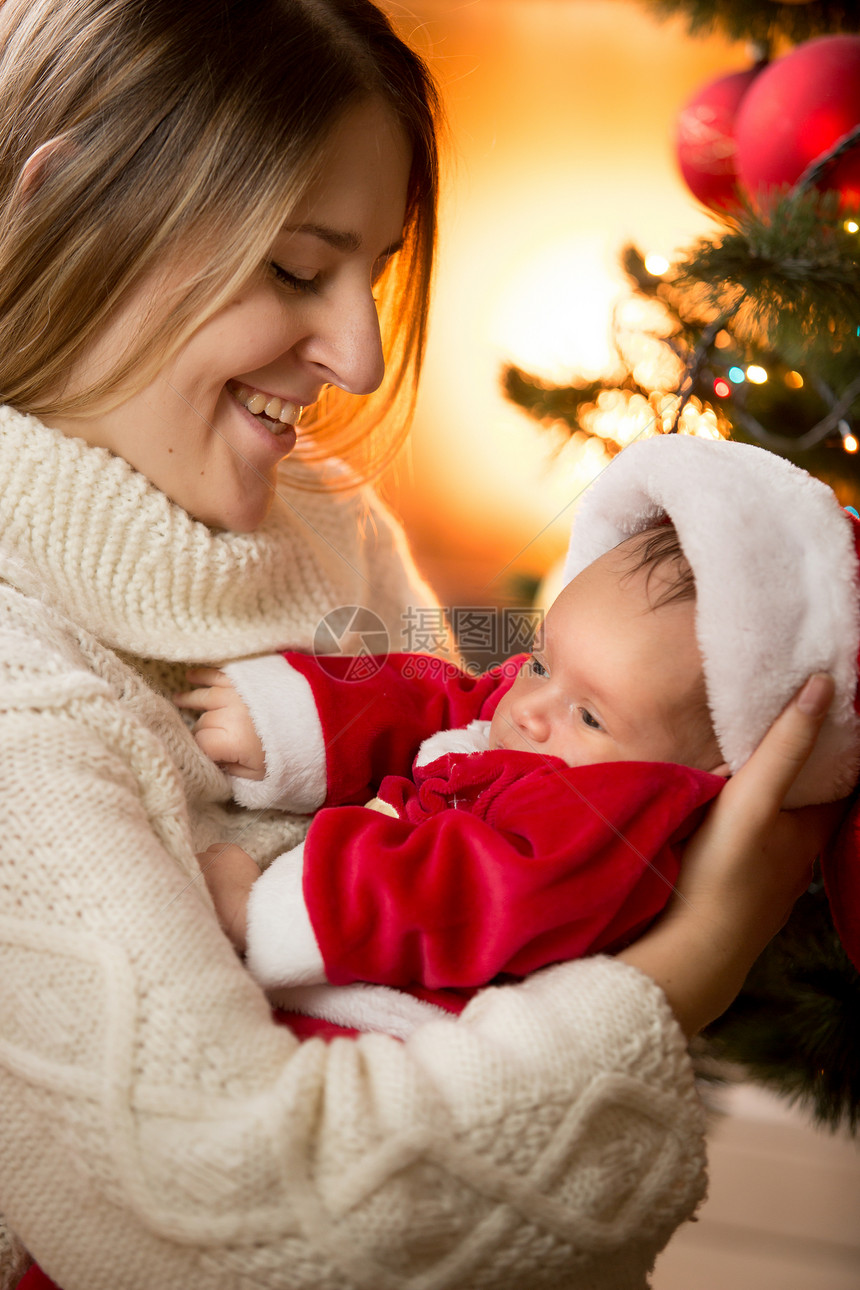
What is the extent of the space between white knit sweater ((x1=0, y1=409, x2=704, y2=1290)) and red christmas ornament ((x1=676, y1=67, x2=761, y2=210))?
112 centimetres

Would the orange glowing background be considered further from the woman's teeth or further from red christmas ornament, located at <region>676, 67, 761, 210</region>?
the woman's teeth

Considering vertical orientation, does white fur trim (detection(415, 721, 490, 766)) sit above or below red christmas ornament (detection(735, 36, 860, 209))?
below

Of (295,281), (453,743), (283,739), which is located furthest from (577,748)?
(295,281)

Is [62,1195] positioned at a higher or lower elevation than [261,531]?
lower

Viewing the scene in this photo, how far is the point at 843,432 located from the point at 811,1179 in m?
1.54

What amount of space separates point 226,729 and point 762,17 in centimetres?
130

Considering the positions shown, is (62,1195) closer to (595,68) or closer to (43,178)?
(43,178)

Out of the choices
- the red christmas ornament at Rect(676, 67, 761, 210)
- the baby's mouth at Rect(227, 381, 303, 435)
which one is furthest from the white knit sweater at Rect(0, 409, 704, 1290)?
the red christmas ornament at Rect(676, 67, 761, 210)

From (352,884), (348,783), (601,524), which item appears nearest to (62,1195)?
(352,884)

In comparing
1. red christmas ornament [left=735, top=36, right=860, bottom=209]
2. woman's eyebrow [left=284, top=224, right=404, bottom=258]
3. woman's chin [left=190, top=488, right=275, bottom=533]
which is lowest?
woman's chin [left=190, top=488, right=275, bottom=533]

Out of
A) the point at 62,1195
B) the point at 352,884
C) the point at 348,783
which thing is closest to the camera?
the point at 62,1195

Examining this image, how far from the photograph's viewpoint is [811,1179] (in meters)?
1.98

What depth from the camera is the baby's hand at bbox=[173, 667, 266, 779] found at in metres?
0.95

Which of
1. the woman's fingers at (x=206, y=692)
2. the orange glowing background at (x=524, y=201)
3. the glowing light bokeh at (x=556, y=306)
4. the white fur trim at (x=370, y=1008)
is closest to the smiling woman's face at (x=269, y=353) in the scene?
→ the woman's fingers at (x=206, y=692)
